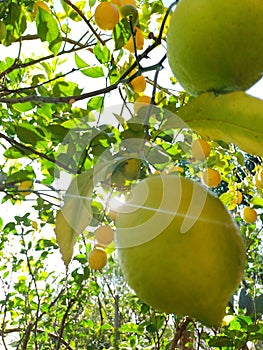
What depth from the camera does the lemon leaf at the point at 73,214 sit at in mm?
477

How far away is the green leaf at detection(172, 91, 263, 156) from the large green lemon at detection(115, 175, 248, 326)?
0.21 feet

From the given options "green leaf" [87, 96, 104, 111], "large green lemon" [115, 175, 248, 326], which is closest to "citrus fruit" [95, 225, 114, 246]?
"green leaf" [87, 96, 104, 111]

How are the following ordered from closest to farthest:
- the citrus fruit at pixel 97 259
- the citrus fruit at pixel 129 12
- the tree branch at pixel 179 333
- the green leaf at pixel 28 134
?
the citrus fruit at pixel 129 12 → the citrus fruit at pixel 97 259 → the green leaf at pixel 28 134 → the tree branch at pixel 179 333

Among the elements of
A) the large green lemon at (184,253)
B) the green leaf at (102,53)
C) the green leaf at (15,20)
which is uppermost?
the green leaf at (15,20)

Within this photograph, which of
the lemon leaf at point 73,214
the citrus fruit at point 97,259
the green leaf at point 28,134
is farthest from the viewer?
the green leaf at point 28,134

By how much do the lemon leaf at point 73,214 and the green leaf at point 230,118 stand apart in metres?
0.13

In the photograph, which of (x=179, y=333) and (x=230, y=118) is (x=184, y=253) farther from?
(x=179, y=333)

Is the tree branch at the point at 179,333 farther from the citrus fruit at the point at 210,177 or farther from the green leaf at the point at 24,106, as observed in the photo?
the green leaf at the point at 24,106

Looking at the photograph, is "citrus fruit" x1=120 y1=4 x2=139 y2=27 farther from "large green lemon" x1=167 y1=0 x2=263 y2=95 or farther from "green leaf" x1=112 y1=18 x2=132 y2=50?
"large green lemon" x1=167 y1=0 x2=263 y2=95

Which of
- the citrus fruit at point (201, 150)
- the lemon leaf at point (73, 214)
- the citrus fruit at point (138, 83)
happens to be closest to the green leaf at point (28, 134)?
the citrus fruit at point (138, 83)

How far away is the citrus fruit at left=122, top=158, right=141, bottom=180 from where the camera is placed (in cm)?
71

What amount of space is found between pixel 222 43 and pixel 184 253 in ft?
0.62

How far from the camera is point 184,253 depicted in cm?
39

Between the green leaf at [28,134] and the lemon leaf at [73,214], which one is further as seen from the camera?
the green leaf at [28,134]
